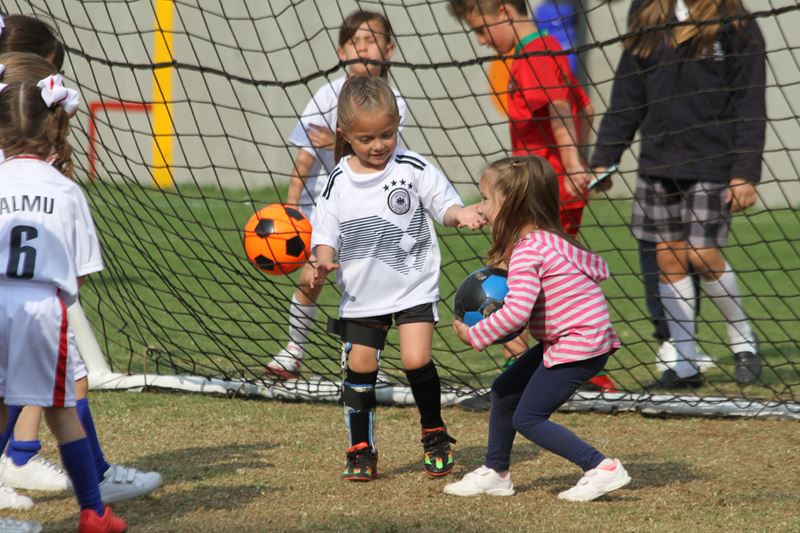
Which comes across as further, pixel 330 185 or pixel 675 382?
pixel 675 382

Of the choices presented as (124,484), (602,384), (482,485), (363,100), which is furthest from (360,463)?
(602,384)

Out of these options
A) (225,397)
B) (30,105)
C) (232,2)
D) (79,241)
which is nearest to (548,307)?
(79,241)

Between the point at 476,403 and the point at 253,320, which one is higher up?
the point at 253,320

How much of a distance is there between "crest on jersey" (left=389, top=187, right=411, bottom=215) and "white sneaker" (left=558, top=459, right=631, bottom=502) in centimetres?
102

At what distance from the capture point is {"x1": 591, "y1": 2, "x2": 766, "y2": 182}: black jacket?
189 inches

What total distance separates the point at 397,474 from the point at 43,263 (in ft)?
4.73

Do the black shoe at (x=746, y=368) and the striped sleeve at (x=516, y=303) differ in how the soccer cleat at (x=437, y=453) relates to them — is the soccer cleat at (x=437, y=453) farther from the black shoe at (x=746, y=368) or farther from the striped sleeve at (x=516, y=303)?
the black shoe at (x=746, y=368)

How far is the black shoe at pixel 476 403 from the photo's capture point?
4.57 m

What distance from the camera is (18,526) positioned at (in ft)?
9.90

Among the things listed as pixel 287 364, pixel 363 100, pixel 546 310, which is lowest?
pixel 287 364

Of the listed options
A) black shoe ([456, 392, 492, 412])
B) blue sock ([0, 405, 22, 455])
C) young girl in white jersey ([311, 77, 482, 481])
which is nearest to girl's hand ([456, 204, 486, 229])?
young girl in white jersey ([311, 77, 482, 481])

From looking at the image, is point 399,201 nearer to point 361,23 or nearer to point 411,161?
point 411,161

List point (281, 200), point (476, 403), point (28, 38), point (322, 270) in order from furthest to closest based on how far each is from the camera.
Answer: point (281, 200) < point (476, 403) < point (28, 38) < point (322, 270)

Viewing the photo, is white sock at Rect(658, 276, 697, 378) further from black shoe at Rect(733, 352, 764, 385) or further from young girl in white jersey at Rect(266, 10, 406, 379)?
young girl in white jersey at Rect(266, 10, 406, 379)
